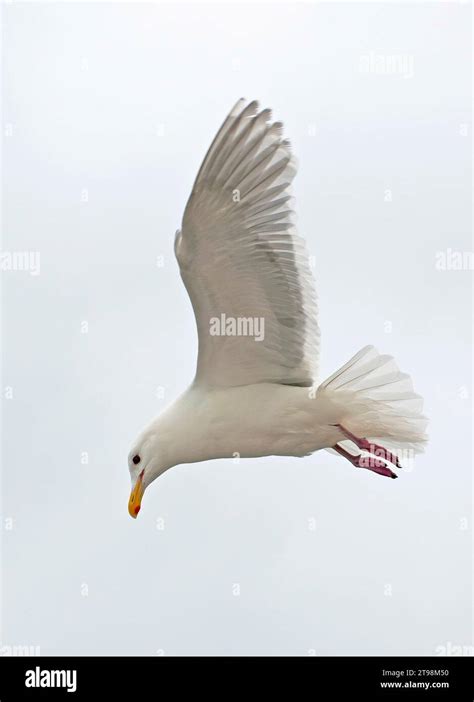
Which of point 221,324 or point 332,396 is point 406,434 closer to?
point 332,396

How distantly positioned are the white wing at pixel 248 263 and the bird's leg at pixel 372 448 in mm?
479

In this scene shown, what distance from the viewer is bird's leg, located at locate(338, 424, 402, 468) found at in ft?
26.8

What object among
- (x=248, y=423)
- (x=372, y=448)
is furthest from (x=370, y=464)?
(x=248, y=423)

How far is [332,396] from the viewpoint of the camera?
7.98 metres

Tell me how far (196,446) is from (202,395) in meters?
0.37

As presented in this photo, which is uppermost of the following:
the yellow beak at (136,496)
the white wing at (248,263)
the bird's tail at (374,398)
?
the white wing at (248,263)

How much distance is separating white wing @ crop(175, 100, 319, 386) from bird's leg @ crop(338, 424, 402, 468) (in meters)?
0.48

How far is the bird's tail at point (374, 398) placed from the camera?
7867 millimetres

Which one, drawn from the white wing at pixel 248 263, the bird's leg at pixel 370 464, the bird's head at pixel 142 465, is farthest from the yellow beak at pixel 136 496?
the bird's leg at pixel 370 464

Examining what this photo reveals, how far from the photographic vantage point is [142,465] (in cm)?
841

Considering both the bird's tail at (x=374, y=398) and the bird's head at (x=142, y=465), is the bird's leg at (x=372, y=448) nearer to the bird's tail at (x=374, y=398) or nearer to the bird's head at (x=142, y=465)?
the bird's tail at (x=374, y=398)

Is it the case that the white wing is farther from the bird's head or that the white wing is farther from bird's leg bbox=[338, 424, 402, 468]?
the bird's head

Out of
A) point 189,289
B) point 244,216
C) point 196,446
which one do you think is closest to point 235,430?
point 196,446

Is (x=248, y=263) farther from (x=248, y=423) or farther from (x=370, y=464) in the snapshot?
(x=370, y=464)
